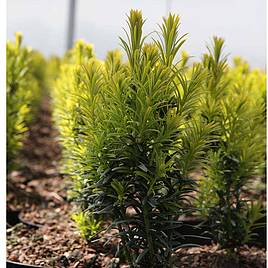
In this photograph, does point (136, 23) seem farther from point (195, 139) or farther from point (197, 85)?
point (195, 139)

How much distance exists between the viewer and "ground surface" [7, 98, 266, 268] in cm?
253

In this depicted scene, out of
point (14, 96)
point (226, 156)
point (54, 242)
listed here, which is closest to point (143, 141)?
point (226, 156)

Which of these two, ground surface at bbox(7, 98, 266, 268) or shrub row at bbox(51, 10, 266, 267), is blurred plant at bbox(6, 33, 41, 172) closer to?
ground surface at bbox(7, 98, 266, 268)

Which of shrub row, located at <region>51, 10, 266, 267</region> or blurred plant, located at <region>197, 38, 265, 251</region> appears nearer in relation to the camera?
shrub row, located at <region>51, 10, 266, 267</region>

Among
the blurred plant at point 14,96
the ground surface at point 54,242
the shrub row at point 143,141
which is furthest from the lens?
the blurred plant at point 14,96

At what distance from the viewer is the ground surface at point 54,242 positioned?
2.53m

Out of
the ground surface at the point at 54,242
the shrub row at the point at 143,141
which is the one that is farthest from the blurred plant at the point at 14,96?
the shrub row at the point at 143,141

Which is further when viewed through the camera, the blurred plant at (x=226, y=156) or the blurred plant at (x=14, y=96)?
the blurred plant at (x=14, y=96)

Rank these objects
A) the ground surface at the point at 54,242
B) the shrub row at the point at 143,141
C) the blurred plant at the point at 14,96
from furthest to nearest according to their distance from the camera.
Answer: the blurred plant at the point at 14,96
the ground surface at the point at 54,242
the shrub row at the point at 143,141

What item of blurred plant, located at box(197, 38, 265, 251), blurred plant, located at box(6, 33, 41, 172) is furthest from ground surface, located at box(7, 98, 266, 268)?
blurred plant, located at box(6, 33, 41, 172)

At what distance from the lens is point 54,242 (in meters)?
2.71

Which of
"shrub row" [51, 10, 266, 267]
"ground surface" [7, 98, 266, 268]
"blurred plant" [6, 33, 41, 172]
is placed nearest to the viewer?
"shrub row" [51, 10, 266, 267]

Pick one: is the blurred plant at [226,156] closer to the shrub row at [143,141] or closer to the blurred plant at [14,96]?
the shrub row at [143,141]

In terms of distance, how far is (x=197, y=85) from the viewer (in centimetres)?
217
